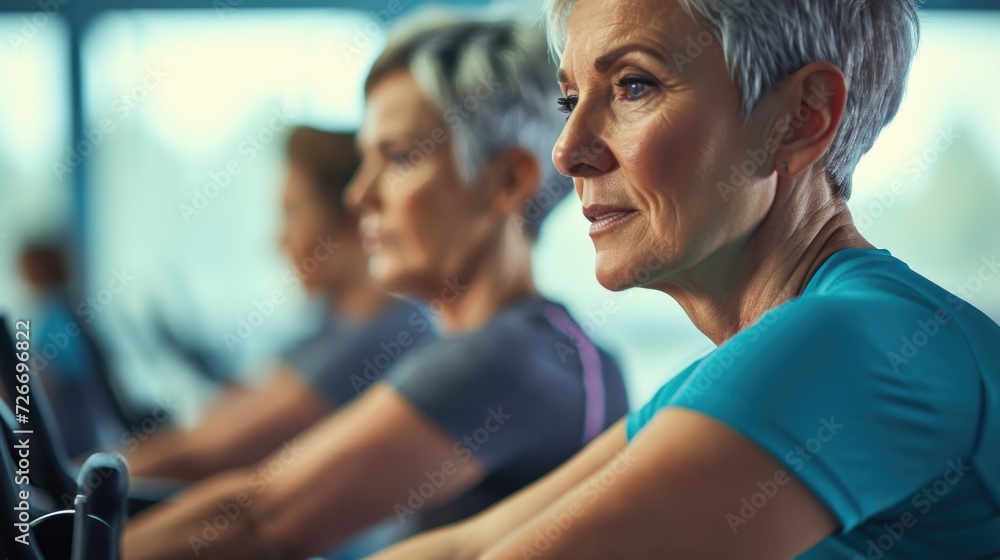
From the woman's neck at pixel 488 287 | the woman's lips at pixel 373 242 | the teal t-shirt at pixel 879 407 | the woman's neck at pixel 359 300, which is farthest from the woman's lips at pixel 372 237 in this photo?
the teal t-shirt at pixel 879 407

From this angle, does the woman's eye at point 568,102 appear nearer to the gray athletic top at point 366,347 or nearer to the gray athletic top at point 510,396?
the gray athletic top at point 510,396

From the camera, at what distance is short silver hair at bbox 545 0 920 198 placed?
714 mm

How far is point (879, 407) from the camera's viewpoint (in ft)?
1.81

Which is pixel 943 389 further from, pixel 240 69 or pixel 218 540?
pixel 240 69

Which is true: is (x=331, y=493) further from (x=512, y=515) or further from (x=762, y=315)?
(x=762, y=315)

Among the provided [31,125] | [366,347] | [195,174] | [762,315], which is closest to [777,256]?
[762,315]

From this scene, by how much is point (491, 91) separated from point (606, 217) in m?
1.04

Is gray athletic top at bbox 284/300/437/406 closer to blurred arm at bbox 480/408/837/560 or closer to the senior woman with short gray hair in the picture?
the senior woman with short gray hair

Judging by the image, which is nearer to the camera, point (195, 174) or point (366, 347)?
point (366, 347)

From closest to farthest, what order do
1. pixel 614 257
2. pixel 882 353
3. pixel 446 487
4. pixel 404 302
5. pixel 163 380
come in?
pixel 882 353
pixel 614 257
pixel 446 487
pixel 404 302
pixel 163 380

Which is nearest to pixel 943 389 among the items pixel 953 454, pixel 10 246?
pixel 953 454

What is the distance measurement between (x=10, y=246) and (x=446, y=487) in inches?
76.6

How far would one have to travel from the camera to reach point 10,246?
288cm

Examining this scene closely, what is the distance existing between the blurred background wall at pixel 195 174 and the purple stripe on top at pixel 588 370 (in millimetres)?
906
